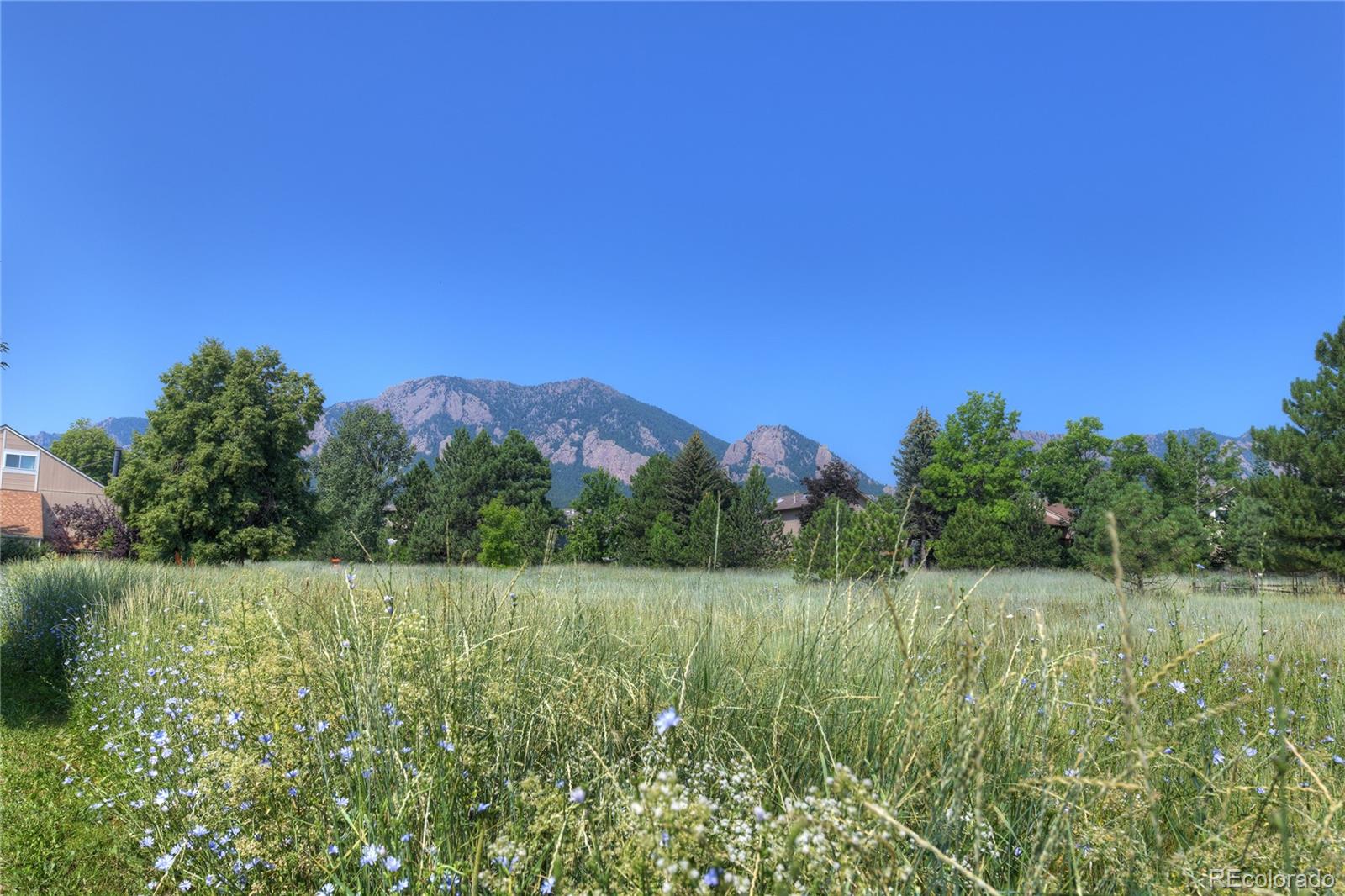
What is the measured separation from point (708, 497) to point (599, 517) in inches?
294

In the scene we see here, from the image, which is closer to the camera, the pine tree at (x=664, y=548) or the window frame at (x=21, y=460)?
the pine tree at (x=664, y=548)

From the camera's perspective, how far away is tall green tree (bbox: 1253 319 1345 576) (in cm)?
1788

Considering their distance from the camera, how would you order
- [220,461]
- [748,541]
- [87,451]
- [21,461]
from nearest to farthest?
1. [220,461]
2. [748,541]
3. [21,461]
4. [87,451]

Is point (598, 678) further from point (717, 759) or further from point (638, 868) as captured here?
point (638, 868)

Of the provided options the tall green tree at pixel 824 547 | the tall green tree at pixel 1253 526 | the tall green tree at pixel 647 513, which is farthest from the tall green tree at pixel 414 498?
the tall green tree at pixel 1253 526

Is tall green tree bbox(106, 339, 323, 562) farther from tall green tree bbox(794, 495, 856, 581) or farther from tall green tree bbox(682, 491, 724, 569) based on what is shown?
tall green tree bbox(794, 495, 856, 581)

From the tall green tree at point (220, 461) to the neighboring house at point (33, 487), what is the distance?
1426cm

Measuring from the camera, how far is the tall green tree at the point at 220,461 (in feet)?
66.3

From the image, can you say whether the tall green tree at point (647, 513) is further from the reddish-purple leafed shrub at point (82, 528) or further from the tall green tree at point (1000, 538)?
the reddish-purple leafed shrub at point (82, 528)

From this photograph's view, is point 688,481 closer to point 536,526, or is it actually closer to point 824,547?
point 536,526

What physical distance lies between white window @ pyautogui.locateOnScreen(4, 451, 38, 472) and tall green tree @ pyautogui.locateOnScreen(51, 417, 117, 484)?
1297cm

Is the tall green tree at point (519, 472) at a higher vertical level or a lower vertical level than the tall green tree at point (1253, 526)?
higher

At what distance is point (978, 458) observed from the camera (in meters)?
39.1

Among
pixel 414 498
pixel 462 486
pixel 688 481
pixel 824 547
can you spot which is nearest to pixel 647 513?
pixel 688 481
